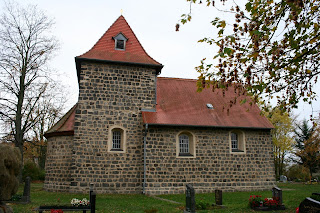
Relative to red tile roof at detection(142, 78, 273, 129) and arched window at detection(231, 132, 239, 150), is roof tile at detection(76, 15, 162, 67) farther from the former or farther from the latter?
arched window at detection(231, 132, 239, 150)

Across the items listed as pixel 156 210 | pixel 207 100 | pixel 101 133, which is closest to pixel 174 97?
pixel 207 100

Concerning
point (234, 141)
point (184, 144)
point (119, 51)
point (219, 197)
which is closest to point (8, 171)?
point (219, 197)

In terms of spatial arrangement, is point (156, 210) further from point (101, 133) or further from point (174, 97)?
point (174, 97)

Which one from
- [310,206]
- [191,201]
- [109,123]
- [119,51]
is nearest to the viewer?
[310,206]

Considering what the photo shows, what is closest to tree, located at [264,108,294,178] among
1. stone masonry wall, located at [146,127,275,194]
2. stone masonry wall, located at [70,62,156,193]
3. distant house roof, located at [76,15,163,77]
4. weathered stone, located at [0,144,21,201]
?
stone masonry wall, located at [146,127,275,194]

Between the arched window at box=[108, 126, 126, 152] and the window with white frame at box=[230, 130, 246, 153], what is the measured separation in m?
6.43

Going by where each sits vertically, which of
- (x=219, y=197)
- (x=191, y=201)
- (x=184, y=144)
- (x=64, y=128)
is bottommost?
(x=219, y=197)

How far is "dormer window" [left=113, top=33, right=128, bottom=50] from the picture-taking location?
55.1 ft

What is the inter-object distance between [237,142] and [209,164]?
102 inches

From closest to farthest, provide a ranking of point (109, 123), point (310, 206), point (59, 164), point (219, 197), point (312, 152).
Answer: point (310, 206) < point (219, 197) < point (59, 164) < point (109, 123) < point (312, 152)

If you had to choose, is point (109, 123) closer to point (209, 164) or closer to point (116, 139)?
point (116, 139)

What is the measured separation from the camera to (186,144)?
16109mm

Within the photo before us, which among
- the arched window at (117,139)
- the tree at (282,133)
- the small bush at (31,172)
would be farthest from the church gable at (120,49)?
the tree at (282,133)

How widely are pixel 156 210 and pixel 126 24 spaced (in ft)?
41.0
